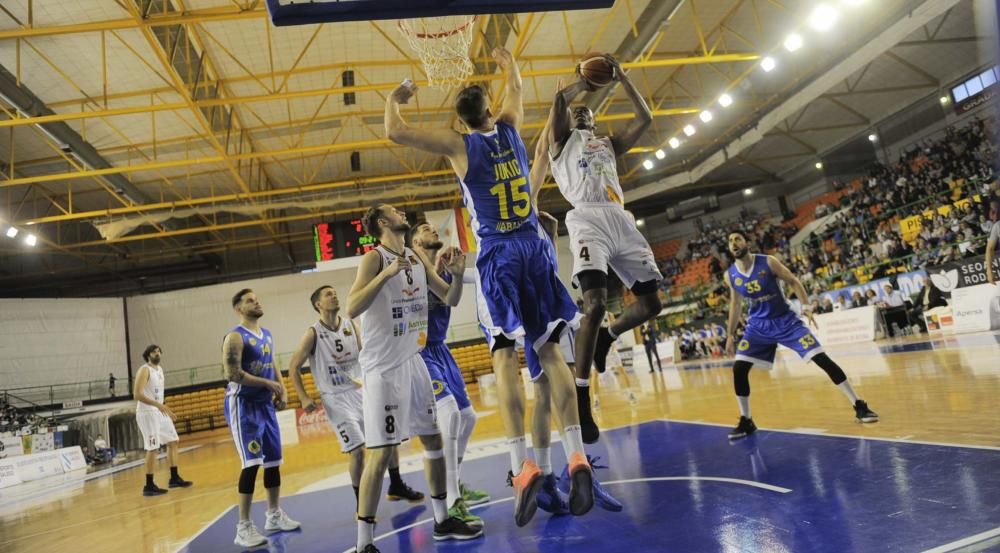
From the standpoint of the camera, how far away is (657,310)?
4.65m

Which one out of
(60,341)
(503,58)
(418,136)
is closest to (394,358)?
(418,136)

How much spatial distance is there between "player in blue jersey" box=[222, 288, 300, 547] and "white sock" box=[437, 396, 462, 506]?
1.40 m

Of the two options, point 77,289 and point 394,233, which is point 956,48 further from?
point 77,289

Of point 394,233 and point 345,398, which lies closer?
point 394,233

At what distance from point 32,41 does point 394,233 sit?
1320 cm

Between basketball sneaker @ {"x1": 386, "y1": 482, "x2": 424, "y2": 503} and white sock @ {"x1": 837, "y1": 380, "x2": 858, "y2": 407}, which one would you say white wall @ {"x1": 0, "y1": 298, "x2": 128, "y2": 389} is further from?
white sock @ {"x1": 837, "y1": 380, "x2": 858, "y2": 407}

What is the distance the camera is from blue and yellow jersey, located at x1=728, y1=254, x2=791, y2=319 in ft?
18.8

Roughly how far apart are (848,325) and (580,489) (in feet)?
45.7

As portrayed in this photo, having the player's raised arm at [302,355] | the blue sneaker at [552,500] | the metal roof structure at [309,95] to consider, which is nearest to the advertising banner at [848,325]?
the metal roof structure at [309,95]

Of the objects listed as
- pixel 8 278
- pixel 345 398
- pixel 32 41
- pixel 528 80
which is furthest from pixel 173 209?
pixel 345 398

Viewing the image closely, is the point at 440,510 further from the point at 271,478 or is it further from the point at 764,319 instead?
the point at 764,319

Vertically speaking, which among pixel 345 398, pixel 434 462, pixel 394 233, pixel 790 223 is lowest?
pixel 434 462

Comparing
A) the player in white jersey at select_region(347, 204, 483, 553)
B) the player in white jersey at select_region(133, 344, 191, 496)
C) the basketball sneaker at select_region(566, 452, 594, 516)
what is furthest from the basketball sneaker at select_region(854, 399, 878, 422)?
the player in white jersey at select_region(133, 344, 191, 496)

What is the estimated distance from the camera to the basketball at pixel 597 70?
4074mm
